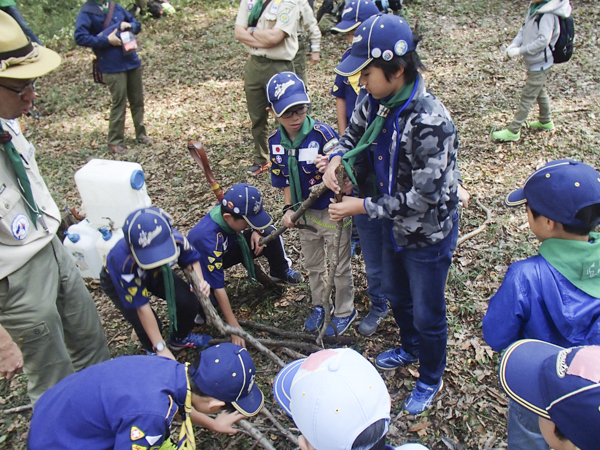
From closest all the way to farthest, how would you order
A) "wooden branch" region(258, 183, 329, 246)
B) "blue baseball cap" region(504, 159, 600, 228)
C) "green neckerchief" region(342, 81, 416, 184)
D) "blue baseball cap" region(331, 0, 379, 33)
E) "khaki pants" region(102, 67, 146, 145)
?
"blue baseball cap" region(504, 159, 600, 228), "green neckerchief" region(342, 81, 416, 184), "wooden branch" region(258, 183, 329, 246), "blue baseball cap" region(331, 0, 379, 33), "khaki pants" region(102, 67, 146, 145)

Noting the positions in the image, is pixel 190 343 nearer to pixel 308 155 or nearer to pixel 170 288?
pixel 170 288

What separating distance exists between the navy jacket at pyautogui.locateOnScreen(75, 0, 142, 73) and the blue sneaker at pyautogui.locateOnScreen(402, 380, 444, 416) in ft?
20.5

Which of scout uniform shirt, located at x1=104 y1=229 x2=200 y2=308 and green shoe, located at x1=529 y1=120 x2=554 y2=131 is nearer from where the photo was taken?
scout uniform shirt, located at x1=104 y1=229 x2=200 y2=308

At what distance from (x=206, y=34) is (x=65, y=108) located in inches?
164

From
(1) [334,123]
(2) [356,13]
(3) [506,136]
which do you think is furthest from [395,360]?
(1) [334,123]

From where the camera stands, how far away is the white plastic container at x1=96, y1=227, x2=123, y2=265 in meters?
4.70

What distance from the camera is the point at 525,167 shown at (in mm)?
5766

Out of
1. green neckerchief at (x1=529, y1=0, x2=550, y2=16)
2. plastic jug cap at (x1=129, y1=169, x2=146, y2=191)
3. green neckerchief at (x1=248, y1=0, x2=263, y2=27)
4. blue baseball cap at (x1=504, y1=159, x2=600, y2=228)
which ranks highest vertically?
green neckerchief at (x1=248, y1=0, x2=263, y2=27)

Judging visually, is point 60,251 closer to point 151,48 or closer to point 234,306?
point 234,306

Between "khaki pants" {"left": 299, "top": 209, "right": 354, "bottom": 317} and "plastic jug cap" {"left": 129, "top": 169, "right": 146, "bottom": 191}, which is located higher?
"plastic jug cap" {"left": 129, "top": 169, "right": 146, "bottom": 191}

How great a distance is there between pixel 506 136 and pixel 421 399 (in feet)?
14.7

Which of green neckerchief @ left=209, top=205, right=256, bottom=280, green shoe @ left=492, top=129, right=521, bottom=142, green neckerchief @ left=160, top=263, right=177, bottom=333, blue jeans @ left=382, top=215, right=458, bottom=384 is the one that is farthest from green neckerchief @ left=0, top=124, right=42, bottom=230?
green shoe @ left=492, top=129, right=521, bottom=142

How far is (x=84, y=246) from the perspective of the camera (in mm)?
4730

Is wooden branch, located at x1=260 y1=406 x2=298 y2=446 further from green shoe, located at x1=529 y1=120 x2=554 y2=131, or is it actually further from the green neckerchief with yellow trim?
green shoe, located at x1=529 y1=120 x2=554 y2=131
